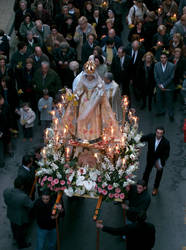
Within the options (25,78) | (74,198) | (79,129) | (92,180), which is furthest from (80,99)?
(25,78)

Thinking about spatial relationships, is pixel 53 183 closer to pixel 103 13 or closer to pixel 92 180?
pixel 92 180

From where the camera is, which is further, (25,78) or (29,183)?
(25,78)

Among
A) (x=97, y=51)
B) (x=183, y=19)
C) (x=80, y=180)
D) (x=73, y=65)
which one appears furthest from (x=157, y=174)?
(x=183, y=19)

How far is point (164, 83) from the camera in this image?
12.9 m

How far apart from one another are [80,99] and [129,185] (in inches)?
75.2

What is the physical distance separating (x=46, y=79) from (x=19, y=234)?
4996 millimetres

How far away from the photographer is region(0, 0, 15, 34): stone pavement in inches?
701

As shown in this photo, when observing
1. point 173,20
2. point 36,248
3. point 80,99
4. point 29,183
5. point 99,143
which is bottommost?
point 36,248

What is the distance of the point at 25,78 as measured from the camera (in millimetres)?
12992

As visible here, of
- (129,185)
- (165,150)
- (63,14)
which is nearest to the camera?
(129,185)

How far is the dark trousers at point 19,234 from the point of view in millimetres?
9046

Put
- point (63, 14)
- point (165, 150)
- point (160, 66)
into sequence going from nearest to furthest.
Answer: point (165, 150)
point (160, 66)
point (63, 14)

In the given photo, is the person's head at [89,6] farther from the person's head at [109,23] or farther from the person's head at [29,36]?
the person's head at [29,36]

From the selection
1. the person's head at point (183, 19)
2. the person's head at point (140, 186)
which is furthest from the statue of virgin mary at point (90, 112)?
the person's head at point (183, 19)
